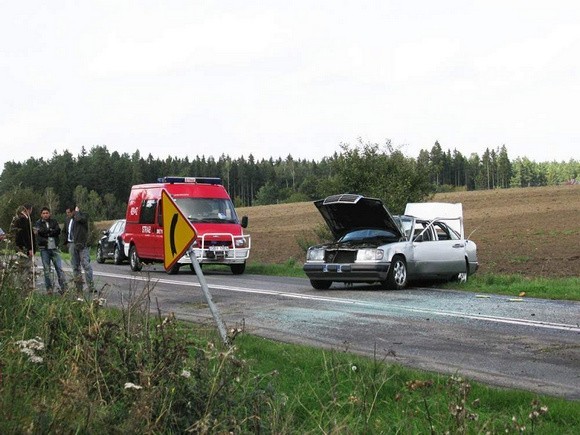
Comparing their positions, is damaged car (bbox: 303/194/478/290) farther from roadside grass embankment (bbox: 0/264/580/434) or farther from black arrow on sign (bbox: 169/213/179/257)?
roadside grass embankment (bbox: 0/264/580/434)

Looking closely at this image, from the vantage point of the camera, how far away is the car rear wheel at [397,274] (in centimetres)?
1802

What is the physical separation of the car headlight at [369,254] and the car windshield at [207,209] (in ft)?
28.2

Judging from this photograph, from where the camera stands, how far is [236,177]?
177125 mm

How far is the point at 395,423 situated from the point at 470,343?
4.46 metres

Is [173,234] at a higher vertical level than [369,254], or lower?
higher

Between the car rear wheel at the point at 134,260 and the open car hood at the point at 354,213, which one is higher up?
the open car hood at the point at 354,213

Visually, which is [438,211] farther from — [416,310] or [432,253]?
[416,310]

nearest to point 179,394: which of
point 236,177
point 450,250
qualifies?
point 450,250

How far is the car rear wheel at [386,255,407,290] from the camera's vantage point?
18016 millimetres

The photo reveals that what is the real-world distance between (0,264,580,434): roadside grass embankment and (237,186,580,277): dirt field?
11804 mm

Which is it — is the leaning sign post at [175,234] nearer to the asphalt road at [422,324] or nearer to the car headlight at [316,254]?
the asphalt road at [422,324]

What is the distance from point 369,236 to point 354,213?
59 centimetres

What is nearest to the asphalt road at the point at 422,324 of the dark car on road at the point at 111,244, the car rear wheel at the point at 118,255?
the car rear wheel at the point at 118,255

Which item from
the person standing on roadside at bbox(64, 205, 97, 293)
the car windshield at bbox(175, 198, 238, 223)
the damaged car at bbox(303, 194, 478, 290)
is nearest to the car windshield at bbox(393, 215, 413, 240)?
the damaged car at bbox(303, 194, 478, 290)
